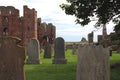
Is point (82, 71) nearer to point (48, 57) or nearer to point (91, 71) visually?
point (91, 71)

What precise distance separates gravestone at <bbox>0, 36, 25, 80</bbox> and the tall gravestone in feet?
4.70

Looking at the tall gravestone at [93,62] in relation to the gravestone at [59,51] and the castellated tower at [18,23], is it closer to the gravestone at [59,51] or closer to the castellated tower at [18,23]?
the gravestone at [59,51]

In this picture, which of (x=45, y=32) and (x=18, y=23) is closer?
(x=18, y=23)

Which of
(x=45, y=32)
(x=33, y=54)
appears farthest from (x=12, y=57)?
(x=45, y=32)

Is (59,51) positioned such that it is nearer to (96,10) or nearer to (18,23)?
(96,10)

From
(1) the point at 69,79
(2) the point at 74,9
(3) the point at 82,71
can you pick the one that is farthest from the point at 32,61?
(3) the point at 82,71

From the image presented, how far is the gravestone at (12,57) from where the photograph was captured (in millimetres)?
9359

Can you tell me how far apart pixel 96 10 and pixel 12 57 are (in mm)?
9655

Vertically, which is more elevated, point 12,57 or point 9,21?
point 9,21

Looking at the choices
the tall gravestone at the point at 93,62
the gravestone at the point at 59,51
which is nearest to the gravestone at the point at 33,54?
the gravestone at the point at 59,51

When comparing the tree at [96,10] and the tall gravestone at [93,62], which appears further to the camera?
the tree at [96,10]

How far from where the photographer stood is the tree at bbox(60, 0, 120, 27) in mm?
18125

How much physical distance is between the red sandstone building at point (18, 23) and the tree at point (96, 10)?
1571 inches

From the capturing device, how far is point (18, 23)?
6300 cm
